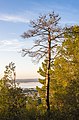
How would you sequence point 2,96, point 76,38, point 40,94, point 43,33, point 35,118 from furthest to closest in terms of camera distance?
point 40,94
point 76,38
point 43,33
point 2,96
point 35,118

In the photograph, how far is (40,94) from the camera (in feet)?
157

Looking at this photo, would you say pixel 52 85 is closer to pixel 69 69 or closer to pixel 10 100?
pixel 69 69

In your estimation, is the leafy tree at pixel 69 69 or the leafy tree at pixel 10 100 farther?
the leafy tree at pixel 69 69

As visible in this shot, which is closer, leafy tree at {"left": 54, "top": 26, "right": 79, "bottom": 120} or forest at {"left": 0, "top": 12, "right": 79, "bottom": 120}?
forest at {"left": 0, "top": 12, "right": 79, "bottom": 120}

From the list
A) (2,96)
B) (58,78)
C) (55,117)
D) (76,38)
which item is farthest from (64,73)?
(55,117)

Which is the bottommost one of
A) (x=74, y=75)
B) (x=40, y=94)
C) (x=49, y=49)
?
(x=40, y=94)

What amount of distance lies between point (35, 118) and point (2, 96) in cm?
386

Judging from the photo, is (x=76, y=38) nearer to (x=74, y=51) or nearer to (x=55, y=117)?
(x=74, y=51)

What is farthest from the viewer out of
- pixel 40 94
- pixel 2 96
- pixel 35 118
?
pixel 40 94

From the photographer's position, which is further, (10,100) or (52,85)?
(52,85)

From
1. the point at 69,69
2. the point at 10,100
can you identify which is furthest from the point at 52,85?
the point at 10,100

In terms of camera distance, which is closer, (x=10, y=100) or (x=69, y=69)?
(x=10, y=100)

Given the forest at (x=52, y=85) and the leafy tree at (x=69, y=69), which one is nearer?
the forest at (x=52, y=85)

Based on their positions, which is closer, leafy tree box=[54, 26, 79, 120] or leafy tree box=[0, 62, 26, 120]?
Result: leafy tree box=[0, 62, 26, 120]
